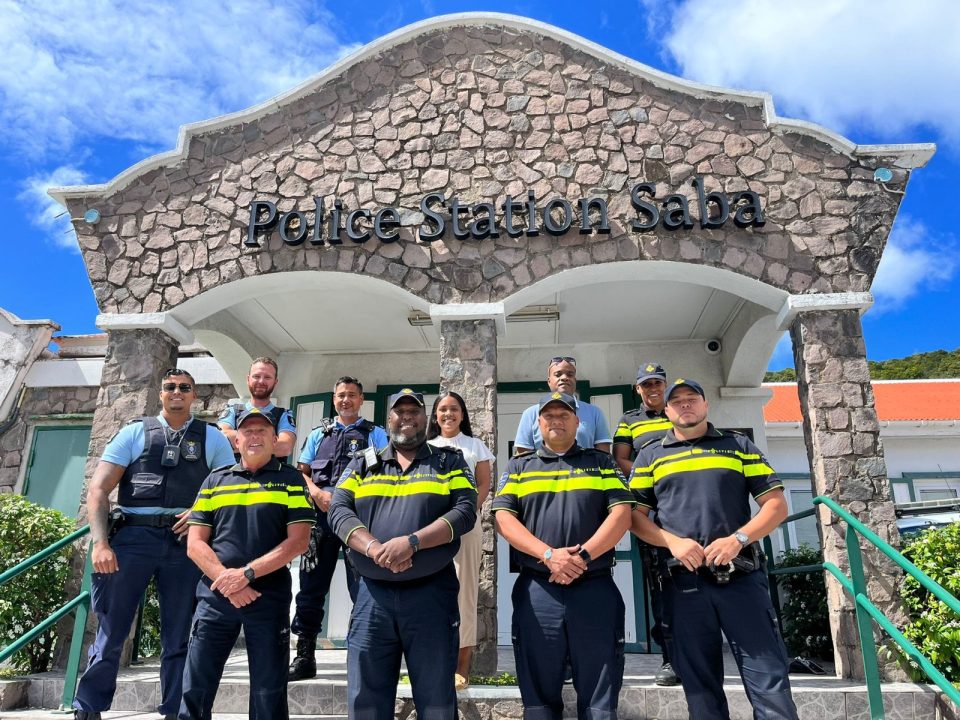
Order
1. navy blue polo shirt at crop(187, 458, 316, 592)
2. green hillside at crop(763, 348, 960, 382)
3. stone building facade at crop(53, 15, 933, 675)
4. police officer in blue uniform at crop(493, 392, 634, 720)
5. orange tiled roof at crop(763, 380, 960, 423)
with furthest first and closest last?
green hillside at crop(763, 348, 960, 382)
orange tiled roof at crop(763, 380, 960, 423)
stone building facade at crop(53, 15, 933, 675)
navy blue polo shirt at crop(187, 458, 316, 592)
police officer in blue uniform at crop(493, 392, 634, 720)

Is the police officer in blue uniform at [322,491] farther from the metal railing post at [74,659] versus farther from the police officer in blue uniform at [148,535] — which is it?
the metal railing post at [74,659]

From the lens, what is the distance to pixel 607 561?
3.20 meters

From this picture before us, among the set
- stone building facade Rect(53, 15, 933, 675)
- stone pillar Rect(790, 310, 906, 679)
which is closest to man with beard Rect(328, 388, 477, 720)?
stone building facade Rect(53, 15, 933, 675)

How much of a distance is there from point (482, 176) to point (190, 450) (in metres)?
3.27

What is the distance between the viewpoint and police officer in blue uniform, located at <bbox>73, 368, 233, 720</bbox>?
12.3 ft

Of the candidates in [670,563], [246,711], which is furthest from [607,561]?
[246,711]

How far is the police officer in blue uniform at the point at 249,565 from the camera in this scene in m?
3.22

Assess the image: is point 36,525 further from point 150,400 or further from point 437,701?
point 437,701

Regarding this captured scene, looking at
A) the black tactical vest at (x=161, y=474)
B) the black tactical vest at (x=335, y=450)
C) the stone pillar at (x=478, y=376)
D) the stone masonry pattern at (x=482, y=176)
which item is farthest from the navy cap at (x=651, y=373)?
the black tactical vest at (x=161, y=474)

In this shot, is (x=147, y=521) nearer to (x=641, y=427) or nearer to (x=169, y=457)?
(x=169, y=457)

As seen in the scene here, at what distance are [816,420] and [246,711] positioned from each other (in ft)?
14.3

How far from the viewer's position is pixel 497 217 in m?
5.80

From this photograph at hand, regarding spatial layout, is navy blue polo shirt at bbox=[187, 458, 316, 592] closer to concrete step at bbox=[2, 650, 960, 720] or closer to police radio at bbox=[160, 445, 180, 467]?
police radio at bbox=[160, 445, 180, 467]

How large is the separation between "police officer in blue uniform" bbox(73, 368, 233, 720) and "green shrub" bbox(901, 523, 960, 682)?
4218 millimetres
